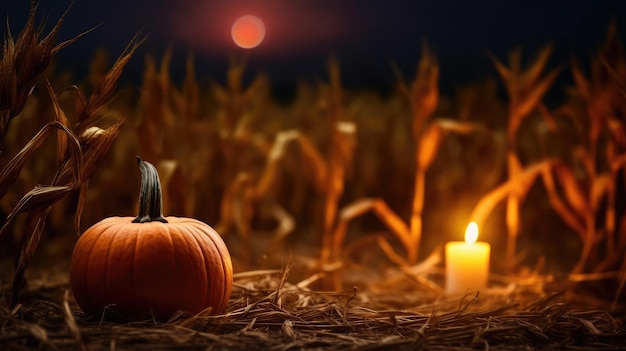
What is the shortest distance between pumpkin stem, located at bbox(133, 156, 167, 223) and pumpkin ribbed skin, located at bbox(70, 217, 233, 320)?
0.06 m

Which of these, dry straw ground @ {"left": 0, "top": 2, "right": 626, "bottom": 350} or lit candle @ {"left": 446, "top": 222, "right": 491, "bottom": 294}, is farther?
lit candle @ {"left": 446, "top": 222, "right": 491, "bottom": 294}

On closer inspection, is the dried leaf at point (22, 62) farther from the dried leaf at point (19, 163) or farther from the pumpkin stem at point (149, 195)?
the pumpkin stem at point (149, 195)

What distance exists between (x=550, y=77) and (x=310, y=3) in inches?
132

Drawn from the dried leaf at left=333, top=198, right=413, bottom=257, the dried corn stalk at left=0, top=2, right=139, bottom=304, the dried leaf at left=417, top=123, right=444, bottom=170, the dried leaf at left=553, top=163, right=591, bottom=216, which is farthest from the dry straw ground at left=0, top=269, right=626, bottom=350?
the dried leaf at left=417, top=123, right=444, bottom=170

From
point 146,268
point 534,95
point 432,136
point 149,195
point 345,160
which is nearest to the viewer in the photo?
point 146,268

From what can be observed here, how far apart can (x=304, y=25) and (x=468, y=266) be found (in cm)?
415

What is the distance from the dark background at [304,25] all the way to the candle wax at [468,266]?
2.99 ft

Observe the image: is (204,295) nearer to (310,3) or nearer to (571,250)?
(571,250)

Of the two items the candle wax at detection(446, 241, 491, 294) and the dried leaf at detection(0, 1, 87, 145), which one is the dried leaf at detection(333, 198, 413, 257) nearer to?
the candle wax at detection(446, 241, 491, 294)

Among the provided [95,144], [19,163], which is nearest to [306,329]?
[95,144]

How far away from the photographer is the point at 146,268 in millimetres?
1626

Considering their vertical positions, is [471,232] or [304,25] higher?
[304,25]

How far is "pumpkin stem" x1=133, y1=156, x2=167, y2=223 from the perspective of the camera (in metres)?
1.73

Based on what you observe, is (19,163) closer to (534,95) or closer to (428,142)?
(428,142)
